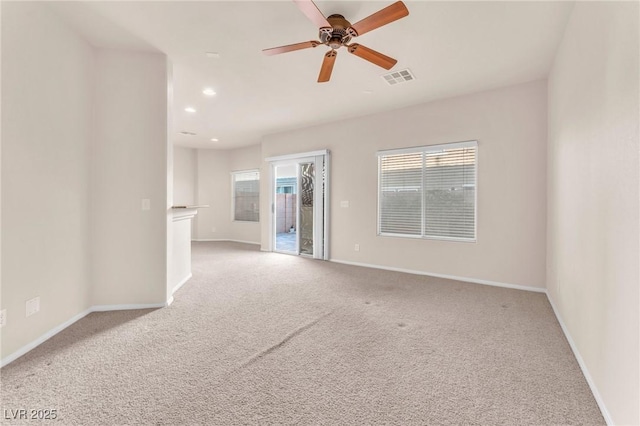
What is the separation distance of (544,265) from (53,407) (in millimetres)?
4898

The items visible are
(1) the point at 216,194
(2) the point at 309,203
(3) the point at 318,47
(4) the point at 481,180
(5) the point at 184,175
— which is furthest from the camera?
(1) the point at 216,194

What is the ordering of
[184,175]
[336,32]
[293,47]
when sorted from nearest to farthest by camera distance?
[336,32], [293,47], [184,175]

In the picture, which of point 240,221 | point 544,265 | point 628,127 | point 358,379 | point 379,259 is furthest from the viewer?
point 240,221

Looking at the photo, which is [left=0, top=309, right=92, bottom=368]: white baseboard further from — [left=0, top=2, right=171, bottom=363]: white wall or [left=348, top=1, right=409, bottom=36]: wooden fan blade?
[left=348, top=1, right=409, bottom=36]: wooden fan blade

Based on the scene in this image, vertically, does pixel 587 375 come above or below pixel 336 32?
below

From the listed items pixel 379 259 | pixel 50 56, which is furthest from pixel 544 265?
pixel 50 56

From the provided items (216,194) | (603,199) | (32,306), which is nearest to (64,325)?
(32,306)

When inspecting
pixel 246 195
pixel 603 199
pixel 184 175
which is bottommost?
pixel 603 199

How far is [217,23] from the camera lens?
8.47ft

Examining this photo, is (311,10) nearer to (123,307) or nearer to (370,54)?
Answer: (370,54)

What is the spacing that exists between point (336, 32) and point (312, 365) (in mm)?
2566

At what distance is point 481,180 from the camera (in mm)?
4148

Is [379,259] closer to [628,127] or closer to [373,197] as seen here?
[373,197]

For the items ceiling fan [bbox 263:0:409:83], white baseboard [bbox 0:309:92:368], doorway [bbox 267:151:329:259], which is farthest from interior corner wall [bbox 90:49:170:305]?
doorway [bbox 267:151:329:259]
